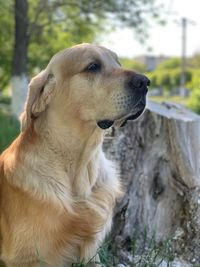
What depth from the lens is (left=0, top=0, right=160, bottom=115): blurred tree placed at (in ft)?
40.7

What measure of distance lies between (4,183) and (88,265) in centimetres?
87

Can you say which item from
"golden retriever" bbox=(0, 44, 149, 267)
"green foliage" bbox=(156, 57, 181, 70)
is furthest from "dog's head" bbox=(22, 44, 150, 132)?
"green foliage" bbox=(156, 57, 181, 70)

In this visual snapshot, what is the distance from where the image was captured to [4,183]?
11.8ft

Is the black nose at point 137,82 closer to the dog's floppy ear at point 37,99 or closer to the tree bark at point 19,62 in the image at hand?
the dog's floppy ear at point 37,99

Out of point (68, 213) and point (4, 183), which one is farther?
point (4, 183)

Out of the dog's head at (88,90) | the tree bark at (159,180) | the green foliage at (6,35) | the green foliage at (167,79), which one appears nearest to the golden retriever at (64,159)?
the dog's head at (88,90)

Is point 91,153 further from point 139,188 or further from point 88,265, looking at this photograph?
point 139,188

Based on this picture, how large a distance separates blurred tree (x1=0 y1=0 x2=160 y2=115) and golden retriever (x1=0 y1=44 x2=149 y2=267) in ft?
28.3

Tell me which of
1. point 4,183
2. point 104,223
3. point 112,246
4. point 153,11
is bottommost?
point 153,11

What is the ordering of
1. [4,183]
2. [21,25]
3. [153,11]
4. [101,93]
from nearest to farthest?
1. [101,93]
2. [4,183]
3. [21,25]
4. [153,11]

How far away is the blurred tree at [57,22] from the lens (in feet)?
40.7

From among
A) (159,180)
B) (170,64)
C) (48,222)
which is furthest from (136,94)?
(170,64)

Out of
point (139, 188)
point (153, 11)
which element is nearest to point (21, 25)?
point (153, 11)

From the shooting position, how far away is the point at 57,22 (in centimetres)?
1593
